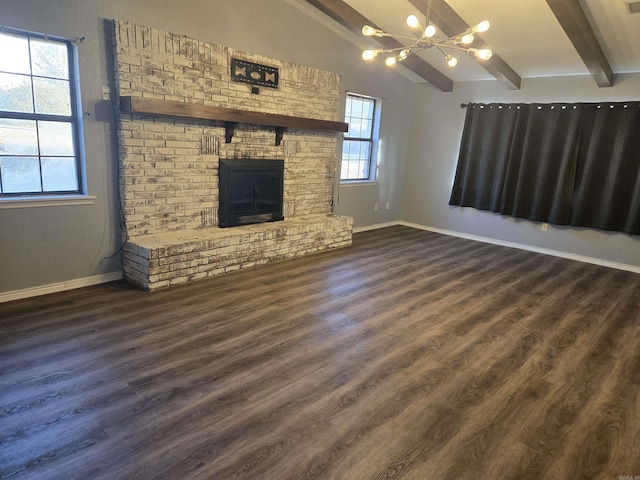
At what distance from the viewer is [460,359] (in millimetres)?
2812

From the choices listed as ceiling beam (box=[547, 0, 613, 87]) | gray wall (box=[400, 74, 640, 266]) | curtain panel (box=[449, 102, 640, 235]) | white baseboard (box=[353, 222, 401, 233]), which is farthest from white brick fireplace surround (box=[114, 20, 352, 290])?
ceiling beam (box=[547, 0, 613, 87])

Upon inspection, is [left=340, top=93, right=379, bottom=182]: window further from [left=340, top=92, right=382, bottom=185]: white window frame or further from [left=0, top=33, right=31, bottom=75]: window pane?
[left=0, top=33, right=31, bottom=75]: window pane

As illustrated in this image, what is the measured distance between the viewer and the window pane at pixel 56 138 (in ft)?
11.2

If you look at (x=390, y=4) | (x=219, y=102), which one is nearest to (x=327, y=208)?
(x=219, y=102)

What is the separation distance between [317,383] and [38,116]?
308 centimetres

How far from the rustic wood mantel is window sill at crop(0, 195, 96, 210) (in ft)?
2.82

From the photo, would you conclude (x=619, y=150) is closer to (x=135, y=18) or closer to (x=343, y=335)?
(x=343, y=335)

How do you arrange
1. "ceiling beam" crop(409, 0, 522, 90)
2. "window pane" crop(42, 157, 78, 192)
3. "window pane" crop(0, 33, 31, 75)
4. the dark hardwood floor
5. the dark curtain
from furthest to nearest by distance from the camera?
the dark curtain → "ceiling beam" crop(409, 0, 522, 90) → "window pane" crop(42, 157, 78, 192) → "window pane" crop(0, 33, 31, 75) → the dark hardwood floor

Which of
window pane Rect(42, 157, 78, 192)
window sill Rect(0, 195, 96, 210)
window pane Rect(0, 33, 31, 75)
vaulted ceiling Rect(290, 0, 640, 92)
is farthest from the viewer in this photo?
vaulted ceiling Rect(290, 0, 640, 92)

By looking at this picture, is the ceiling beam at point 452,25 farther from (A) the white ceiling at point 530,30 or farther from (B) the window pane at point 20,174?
(B) the window pane at point 20,174

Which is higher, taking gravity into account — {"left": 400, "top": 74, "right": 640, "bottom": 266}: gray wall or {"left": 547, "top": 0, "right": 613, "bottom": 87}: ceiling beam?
{"left": 547, "top": 0, "right": 613, "bottom": 87}: ceiling beam

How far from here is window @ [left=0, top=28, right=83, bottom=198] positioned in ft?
10.5

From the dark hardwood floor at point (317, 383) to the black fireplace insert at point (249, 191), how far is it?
0.91m

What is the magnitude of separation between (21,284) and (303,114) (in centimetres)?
355
